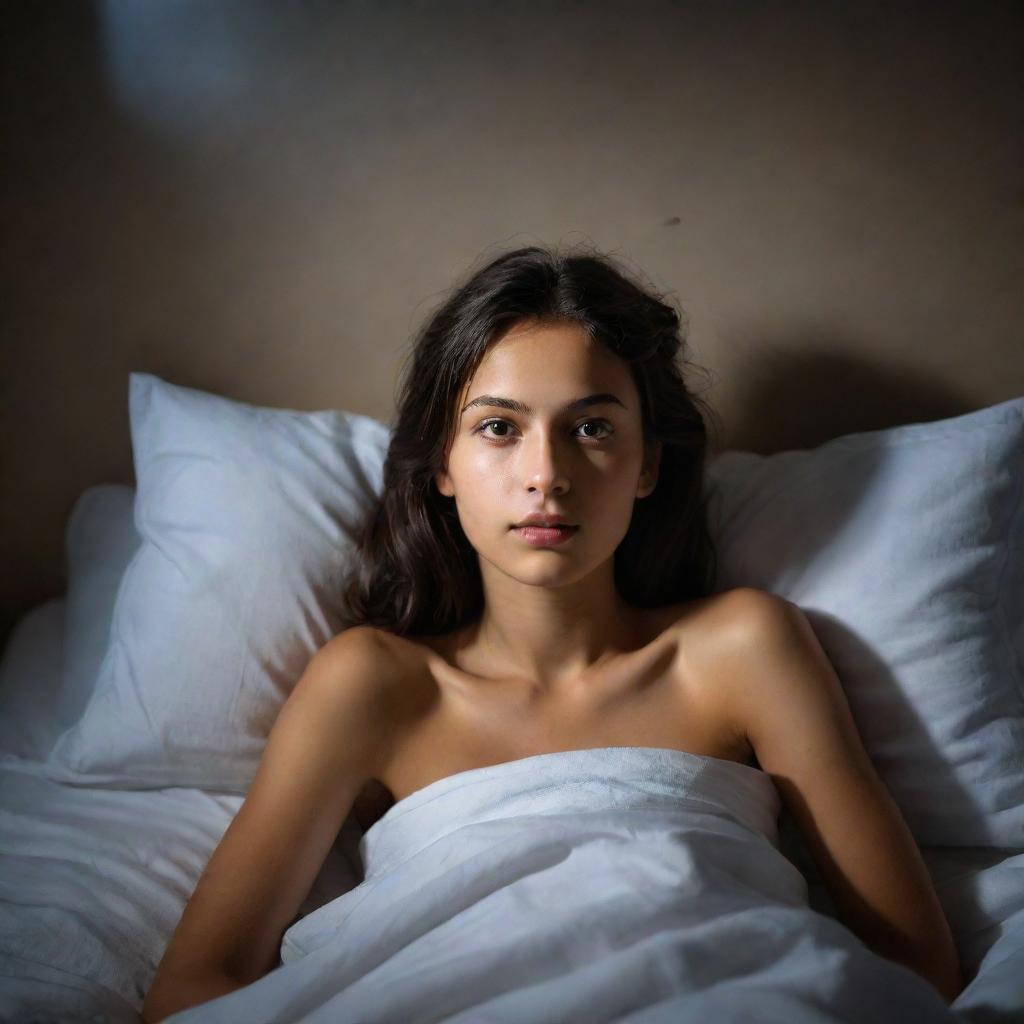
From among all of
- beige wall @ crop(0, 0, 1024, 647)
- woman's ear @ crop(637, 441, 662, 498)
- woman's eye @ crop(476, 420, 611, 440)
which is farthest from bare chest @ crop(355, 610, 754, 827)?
beige wall @ crop(0, 0, 1024, 647)

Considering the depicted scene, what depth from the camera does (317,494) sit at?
4.96 ft

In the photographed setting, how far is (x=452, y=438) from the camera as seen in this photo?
1.30 m

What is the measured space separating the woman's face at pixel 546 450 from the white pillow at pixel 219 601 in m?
0.32

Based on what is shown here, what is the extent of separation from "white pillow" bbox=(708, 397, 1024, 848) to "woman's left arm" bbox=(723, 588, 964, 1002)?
1.8 inches

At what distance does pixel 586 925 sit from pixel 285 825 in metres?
0.43

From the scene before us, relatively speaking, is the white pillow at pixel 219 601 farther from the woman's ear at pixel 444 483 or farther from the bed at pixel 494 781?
the woman's ear at pixel 444 483

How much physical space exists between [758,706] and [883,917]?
27 centimetres

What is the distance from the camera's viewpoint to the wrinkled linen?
884mm

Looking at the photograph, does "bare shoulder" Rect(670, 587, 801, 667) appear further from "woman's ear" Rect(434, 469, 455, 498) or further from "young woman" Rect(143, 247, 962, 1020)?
"woman's ear" Rect(434, 469, 455, 498)

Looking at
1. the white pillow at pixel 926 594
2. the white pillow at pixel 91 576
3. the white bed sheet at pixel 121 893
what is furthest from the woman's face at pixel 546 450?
the white pillow at pixel 91 576

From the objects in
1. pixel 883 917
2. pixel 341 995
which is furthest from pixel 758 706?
pixel 341 995

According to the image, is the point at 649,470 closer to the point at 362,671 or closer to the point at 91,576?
the point at 362,671

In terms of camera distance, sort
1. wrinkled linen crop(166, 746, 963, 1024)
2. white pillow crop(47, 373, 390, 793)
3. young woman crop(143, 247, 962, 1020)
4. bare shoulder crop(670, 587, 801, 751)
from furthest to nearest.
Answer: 1. white pillow crop(47, 373, 390, 793)
2. bare shoulder crop(670, 587, 801, 751)
3. young woman crop(143, 247, 962, 1020)
4. wrinkled linen crop(166, 746, 963, 1024)

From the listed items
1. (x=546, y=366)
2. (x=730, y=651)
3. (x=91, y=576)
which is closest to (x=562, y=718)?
(x=730, y=651)
